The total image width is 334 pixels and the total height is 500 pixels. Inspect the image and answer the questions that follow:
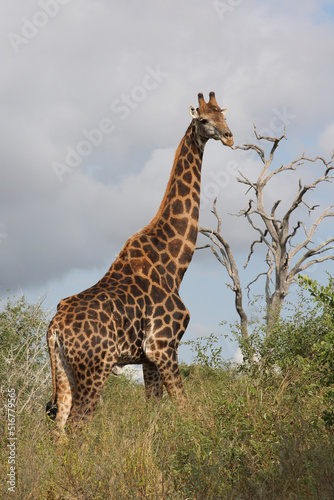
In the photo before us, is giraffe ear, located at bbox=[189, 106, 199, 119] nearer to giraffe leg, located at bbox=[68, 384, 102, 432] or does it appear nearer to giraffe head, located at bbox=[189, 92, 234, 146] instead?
giraffe head, located at bbox=[189, 92, 234, 146]

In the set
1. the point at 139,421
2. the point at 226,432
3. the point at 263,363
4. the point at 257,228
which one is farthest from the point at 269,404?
the point at 257,228

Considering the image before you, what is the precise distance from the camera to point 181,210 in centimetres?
870

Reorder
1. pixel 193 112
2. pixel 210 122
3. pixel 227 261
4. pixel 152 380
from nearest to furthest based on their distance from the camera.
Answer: pixel 152 380 < pixel 210 122 < pixel 193 112 < pixel 227 261

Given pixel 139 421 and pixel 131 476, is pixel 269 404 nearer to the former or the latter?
pixel 139 421

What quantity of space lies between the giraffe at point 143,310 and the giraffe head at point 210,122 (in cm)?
1

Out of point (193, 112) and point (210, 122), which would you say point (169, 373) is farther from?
point (193, 112)

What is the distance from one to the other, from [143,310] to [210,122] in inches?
115

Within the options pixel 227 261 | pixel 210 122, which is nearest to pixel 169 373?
pixel 210 122

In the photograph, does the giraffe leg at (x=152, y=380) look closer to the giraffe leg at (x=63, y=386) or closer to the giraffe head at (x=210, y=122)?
the giraffe leg at (x=63, y=386)

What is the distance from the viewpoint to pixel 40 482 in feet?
18.5

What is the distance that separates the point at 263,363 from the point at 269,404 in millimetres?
3536

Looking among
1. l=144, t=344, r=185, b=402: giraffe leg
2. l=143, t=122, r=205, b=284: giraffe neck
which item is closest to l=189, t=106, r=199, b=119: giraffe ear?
l=143, t=122, r=205, b=284: giraffe neck

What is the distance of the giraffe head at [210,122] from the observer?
27.9ft

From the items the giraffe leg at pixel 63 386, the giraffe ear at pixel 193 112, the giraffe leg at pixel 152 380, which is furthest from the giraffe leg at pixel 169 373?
the giraffe ear at pixel 193 112
